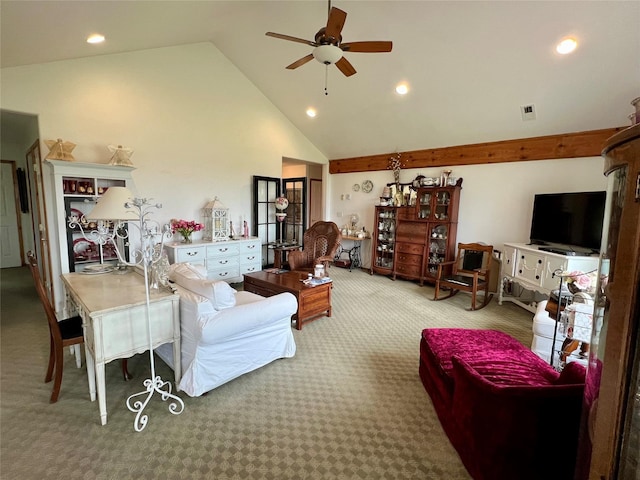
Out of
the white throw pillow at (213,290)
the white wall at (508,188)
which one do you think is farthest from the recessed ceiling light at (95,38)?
the white wall at (508,188)

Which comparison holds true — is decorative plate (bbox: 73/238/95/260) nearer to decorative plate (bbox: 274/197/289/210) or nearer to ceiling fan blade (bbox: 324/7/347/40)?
decorative plate (bbox: 274/197/289/210)

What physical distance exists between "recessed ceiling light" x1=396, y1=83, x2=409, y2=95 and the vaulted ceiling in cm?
8

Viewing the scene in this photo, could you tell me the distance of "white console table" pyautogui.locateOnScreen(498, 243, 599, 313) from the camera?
3301mm

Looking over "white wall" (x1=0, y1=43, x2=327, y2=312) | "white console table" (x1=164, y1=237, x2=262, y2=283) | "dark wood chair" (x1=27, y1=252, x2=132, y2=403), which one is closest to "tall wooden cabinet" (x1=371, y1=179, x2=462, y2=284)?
"white console table" (x1=164, y1=237, x2=262, y2=283)

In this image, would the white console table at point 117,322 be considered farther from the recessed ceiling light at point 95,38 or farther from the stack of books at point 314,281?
the recessed ceiling light at point 95,38

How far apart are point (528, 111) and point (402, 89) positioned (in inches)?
64.7

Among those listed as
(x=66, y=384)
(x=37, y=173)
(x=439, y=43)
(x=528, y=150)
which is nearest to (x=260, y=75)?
(x=439, y=43)

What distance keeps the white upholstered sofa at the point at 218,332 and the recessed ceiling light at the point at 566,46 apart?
3.63 metres

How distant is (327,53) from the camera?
2.61m

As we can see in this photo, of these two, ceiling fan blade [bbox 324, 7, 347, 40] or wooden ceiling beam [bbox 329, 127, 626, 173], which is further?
wooden ceiling beam [bbox 329, 127, 626, 173]

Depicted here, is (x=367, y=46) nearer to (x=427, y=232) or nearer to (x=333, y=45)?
(x=333, y=45)

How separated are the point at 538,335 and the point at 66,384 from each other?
156 inches

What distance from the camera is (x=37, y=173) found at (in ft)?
12.1

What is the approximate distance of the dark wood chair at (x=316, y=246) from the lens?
4508mm
